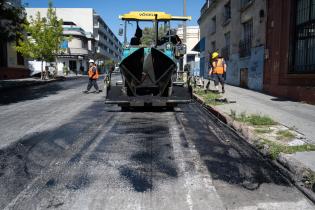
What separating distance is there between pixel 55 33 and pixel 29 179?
32.6 meters

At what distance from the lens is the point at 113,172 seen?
4258 millimetres

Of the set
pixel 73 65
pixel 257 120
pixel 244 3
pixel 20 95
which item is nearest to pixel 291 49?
pixel 257 120

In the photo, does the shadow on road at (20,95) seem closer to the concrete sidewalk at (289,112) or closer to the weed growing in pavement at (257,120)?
the concrete sidewalk at (289,112)

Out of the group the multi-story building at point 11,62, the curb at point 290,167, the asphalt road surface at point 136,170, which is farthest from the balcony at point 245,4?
the multi-story building at point 11,62

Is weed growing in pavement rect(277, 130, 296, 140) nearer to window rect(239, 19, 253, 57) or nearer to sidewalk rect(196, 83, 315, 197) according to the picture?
sidewalk rect(196, 83, 315, 197)

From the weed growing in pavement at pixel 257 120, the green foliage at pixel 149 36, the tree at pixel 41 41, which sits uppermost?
the tree at pixel 41 41

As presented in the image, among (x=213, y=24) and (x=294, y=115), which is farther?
(x=213, y=24)

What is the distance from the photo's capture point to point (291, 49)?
39.0 feet

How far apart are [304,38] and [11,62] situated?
26825 mm

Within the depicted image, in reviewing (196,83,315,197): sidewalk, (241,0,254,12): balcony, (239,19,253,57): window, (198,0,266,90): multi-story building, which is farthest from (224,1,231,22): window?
(196,83,315,197): sidewalk

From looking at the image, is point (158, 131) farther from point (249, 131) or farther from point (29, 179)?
point (29, 179)

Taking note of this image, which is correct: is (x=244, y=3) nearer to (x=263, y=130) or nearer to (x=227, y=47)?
(x=227, y=47)

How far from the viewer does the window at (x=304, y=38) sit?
1069 centimetres

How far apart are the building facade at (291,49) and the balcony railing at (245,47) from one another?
3703 mm
